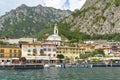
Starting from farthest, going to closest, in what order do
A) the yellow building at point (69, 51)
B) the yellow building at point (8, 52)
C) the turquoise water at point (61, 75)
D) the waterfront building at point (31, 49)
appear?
the yellow building at point (69, 51), the waterfront building at point (31, 49), the yellow building at point (8, 52), the turquoise water at point (61, 75)

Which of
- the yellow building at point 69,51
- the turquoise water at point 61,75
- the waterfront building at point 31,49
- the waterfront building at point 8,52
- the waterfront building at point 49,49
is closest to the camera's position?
the turquoise water at point 61,75

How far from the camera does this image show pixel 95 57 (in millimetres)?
145375

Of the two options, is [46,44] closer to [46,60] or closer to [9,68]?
[46,60]

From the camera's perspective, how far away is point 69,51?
154 m

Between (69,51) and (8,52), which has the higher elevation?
(69,51)

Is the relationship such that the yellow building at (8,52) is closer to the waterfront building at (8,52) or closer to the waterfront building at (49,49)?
the waterfront building at (8,52)

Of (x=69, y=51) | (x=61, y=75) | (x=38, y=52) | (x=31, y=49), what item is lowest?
(x=61, y=75)

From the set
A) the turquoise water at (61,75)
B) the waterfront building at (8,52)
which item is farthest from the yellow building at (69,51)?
the turquoise water at (61,75)

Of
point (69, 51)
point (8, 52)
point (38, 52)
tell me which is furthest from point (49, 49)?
point (8, 52)

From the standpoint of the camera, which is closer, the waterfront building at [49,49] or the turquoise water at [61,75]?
the turquoise water at [61,75]

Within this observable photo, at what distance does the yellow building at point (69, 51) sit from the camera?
15275 centimetres

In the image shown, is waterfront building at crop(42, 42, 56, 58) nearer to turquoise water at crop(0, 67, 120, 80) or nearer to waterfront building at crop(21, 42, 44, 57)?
waterfront building at crop(21, 42, 44, 57)

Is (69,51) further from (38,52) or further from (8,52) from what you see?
(8,52)

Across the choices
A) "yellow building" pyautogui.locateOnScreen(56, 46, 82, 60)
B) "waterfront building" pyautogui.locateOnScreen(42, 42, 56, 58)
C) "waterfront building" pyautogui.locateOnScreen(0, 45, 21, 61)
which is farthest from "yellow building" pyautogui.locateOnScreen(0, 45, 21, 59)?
"yellow building" pyautogui.locateOnScreen(56, 46, 82, 60)
